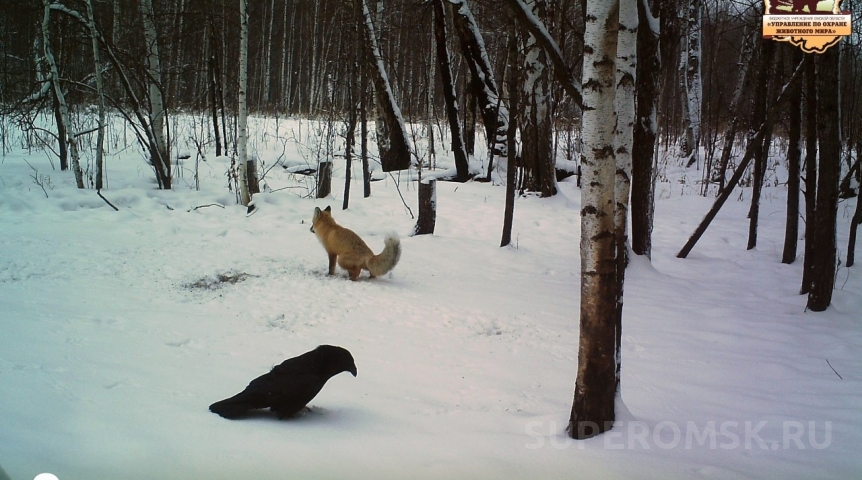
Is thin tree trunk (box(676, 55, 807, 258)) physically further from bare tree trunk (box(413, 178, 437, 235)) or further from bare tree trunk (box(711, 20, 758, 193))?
bare tree trunk (box(413, 178, 437, 235))

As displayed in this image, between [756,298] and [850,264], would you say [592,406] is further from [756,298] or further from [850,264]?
[850,264]

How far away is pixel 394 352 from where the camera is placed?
5168 millimetres

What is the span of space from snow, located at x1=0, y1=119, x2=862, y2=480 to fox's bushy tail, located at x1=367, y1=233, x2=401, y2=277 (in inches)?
10.6

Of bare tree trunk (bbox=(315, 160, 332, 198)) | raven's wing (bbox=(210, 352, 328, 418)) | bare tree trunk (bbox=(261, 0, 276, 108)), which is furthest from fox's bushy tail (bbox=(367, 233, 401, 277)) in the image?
bare tree trunk (bbox=(261, 0, 276, 108))

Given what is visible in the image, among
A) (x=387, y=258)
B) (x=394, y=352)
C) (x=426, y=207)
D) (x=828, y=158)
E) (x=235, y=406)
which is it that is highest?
(x=828, y=158)

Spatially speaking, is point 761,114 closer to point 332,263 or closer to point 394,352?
point 332,263

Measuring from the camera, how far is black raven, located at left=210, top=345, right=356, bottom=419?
3.38 m

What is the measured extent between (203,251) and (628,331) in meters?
5.85

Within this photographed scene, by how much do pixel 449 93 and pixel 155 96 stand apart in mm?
7123

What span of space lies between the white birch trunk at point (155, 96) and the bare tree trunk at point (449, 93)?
21.4 ft

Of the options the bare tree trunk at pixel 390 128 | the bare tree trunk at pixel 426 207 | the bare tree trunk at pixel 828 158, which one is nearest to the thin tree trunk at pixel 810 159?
the bare tree trunk at pixel 828 158

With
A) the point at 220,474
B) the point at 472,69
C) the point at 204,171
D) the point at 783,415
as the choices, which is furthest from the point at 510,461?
the point at 204,171

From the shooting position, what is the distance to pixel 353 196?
13.4 meters

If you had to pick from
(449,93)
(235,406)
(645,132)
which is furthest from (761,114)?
(235,406)
